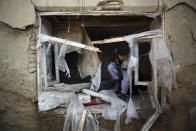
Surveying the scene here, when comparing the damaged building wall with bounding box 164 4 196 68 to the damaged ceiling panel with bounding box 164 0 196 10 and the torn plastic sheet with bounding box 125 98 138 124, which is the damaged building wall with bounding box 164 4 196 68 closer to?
the damaged ceiling panel with bounding box 164 0 196 10

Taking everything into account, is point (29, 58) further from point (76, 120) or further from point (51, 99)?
point (76, 120)

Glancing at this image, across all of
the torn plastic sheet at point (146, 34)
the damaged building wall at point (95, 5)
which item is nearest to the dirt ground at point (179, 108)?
the torn plastic sheet at point (146, 34)

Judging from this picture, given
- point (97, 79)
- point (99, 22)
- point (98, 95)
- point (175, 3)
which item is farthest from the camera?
point (99, 22)

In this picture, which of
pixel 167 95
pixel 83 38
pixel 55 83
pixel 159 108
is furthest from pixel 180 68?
pixel 55 83

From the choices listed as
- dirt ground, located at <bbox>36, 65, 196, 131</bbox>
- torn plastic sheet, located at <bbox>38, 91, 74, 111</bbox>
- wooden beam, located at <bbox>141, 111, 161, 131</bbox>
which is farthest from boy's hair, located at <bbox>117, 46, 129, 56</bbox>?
torn plastic sheet, located at <bbox>38, 91, 74, 111</bbox>

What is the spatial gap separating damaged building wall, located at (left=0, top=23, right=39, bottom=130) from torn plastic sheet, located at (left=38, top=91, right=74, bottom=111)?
20 centimetres

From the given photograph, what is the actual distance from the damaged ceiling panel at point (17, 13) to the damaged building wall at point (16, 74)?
0.46 feet

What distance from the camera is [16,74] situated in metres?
3.17

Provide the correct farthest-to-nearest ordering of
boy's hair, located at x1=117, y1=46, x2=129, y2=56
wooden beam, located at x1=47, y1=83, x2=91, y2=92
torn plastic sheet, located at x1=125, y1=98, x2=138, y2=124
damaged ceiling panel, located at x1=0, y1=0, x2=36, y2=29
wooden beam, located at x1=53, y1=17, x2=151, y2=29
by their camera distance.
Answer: wooden beam, located at x1=53, y1=17, x2=151, y2=29 < boy's hair, located at x1=117, y1=46, x2=129, y2=56 < wooden beam, located at x1=47, y1=83, x2=91, y2=92 < torn plastic sheet, located at x1=125, y1=98, x2=138, y2=124 < damaged ceiling panel, located at x1=0, y1=0, x2=36, y2=29

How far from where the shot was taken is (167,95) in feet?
10.5

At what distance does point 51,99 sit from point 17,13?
1874 millimetres

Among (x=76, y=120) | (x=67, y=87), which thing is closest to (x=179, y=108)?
(x=76, y=120)

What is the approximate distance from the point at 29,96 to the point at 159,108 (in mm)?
2650

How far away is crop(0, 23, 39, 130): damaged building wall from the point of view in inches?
124
